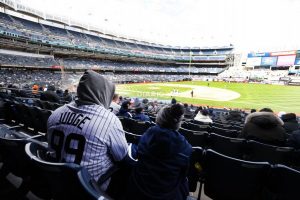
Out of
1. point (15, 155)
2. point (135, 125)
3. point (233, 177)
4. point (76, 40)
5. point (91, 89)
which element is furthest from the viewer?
point (76, 40)

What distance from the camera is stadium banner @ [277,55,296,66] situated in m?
74.9

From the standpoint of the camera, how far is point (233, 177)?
2.79 metres

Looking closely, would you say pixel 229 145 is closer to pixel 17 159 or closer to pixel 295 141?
pixel 295 141

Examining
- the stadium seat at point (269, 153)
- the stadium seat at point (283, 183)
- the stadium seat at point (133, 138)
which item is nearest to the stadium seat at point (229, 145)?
the stadium seat at point (269, 153)

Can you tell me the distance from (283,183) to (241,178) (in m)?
0.45

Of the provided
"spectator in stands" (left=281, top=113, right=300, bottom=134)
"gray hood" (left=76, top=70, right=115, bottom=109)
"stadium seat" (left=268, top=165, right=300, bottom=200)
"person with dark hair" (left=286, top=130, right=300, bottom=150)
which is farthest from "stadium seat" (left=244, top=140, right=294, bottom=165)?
"gray hood" (left=76, top=70, right=115, bottom=109)

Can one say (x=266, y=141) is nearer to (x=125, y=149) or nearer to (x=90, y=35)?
(x=125, y=149)

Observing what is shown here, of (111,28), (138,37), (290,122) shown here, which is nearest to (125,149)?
(290,122)

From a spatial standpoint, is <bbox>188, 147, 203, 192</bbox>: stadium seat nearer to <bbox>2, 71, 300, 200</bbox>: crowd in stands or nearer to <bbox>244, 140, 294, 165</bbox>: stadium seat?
<bbox>2, 71, 300, 200</bbox>: crowd in stands

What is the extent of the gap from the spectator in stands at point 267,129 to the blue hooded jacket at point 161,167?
9.08ft

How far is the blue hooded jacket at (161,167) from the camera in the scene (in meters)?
2.11

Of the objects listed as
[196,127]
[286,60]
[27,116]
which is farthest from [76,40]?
[286,60]

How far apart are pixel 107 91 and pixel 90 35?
7985 cm

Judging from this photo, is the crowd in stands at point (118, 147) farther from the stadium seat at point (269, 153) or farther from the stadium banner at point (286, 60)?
the stadium banner at point (286, 60)
